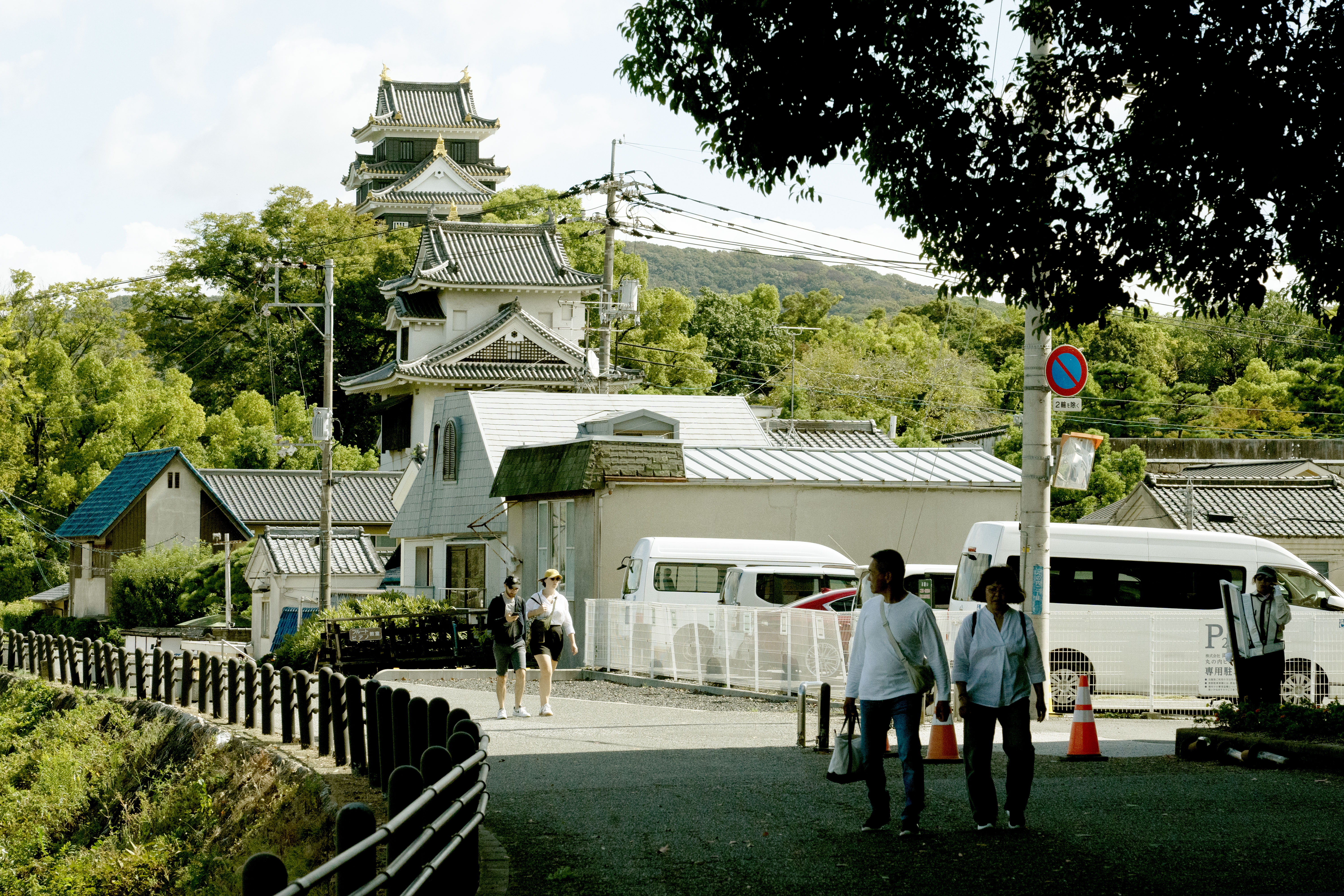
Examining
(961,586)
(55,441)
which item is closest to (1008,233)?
(961,586)

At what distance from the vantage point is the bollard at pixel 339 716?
40.3 feet

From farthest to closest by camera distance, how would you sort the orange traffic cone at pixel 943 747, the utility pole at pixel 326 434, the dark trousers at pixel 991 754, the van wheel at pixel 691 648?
the utility pole at pixel 326 434, the van wheel at pixel 691 648, the orange traffic cone at pixel 943 747, the dark trousers at pixel 991 754

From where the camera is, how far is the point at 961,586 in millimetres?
18562

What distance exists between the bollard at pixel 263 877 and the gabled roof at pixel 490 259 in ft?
167

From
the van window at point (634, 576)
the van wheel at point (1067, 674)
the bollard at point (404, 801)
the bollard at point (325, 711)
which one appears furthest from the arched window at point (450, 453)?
the bollard at point (404, 801)

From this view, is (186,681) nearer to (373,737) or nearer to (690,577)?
(690,577)

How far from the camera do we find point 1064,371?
14047mm

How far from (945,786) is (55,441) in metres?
47.3

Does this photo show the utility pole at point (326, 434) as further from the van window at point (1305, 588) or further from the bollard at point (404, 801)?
the bollard at point (404, 801)

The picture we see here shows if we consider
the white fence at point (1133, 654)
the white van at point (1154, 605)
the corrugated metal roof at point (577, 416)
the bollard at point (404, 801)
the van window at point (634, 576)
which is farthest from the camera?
the corrugated metal roof at point (577, 416)

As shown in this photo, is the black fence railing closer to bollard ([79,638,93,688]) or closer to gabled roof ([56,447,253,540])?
bollard ([79,638,93,688])

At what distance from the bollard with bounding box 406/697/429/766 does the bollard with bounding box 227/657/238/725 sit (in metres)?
8.88

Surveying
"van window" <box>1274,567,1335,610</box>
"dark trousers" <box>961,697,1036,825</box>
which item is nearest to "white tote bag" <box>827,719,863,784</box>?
"dark trousers" <box>961,697,1036,825</box>

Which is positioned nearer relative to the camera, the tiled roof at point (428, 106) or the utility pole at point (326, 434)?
the utility pole at point (326, 434)
